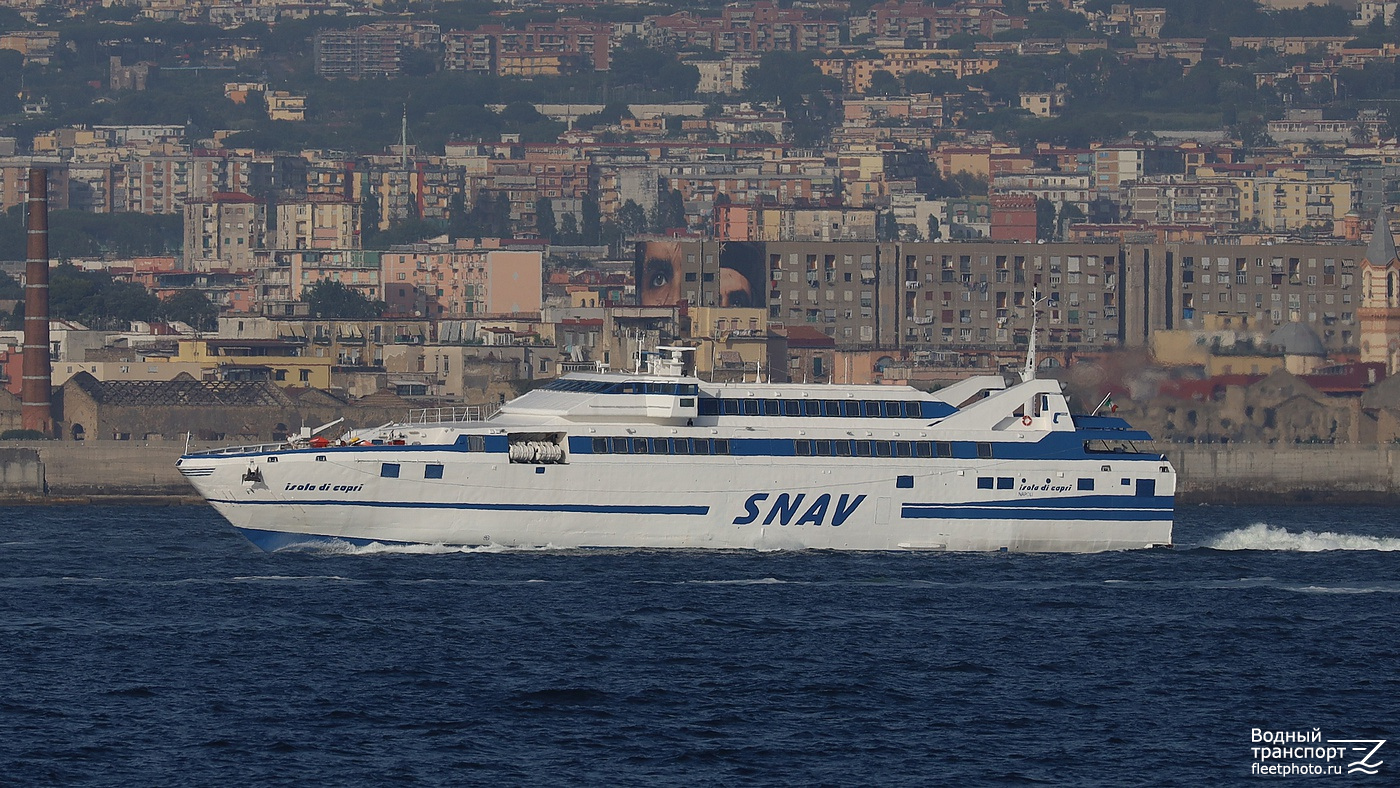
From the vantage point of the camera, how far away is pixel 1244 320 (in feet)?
388

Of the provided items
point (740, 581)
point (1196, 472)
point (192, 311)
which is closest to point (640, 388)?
point (740, 581)

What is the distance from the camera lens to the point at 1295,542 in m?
60.9

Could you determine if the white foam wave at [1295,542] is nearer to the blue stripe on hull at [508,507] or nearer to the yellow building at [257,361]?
the blue stripe on hull at [508,507]

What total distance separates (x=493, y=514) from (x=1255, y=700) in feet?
61.0

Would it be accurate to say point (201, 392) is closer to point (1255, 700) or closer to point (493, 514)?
point (493, 514)

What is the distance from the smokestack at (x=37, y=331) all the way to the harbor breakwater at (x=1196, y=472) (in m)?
7.90

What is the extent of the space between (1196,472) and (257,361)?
39907mm

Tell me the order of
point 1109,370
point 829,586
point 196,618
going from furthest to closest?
point 1109,370 < point 829,586 < point 196,618

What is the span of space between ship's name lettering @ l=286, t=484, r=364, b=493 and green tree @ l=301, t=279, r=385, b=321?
289 feet

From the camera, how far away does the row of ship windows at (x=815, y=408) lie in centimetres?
5597

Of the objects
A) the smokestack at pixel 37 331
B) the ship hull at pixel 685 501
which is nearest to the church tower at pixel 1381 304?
the smokestack at pixel 37 331

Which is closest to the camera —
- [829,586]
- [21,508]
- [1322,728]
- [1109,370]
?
[1322,728]

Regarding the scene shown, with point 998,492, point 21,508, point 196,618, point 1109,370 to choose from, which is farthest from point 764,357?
point 196,618

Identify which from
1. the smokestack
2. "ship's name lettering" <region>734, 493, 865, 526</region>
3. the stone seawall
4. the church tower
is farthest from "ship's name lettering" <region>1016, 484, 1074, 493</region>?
the church tower
